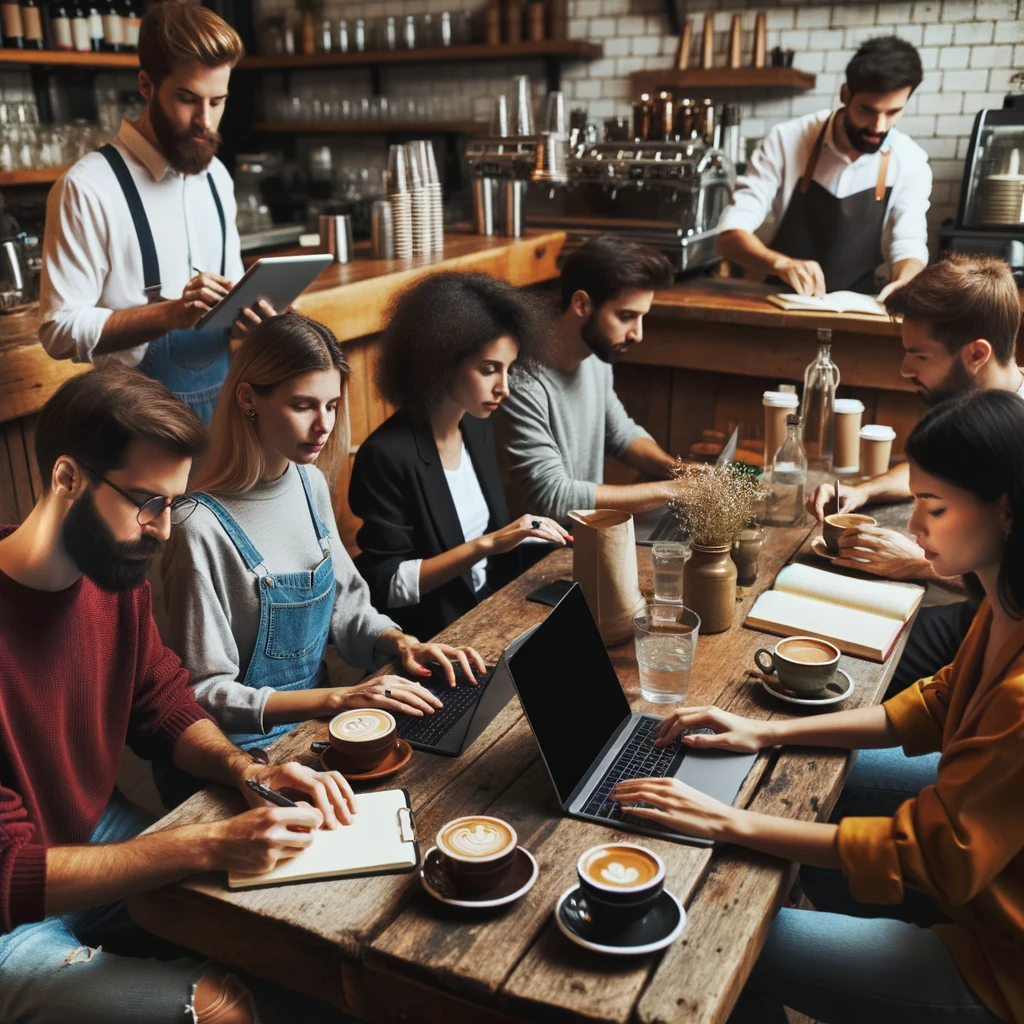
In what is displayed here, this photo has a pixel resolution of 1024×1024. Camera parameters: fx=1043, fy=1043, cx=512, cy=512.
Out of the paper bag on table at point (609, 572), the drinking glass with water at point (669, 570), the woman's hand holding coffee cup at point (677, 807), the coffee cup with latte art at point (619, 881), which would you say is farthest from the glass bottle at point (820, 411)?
the coffee cup with latte art at point (619, 881)

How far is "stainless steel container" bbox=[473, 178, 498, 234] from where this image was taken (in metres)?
4.69

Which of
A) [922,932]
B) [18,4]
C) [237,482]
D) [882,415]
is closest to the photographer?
[922,932]

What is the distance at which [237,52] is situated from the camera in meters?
2.72

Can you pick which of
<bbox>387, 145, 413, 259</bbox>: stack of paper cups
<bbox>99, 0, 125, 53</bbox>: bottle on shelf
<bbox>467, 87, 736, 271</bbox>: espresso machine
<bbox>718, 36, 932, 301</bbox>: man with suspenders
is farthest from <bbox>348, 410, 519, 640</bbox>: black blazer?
<bbox>99, 0, 125, 53</bbox>: bottle on shelf

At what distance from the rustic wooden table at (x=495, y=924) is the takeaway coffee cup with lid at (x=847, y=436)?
1.60 m

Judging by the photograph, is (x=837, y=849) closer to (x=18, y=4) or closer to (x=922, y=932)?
(x=922, y=932)

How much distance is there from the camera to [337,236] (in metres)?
4.00

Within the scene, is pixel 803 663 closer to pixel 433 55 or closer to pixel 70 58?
pixel 70 58

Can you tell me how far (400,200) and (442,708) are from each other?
9.43 ft

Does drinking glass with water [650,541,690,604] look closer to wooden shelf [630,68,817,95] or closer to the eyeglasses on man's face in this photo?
the eyeglasses on man's face

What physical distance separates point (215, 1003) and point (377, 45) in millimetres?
6691

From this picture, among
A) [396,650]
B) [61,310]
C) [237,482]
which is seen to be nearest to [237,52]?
[61,310]

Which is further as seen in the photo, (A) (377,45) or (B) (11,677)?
(A) (377,45)

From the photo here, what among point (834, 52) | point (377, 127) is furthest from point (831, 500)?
point (377, 127)
